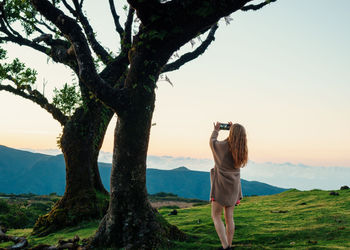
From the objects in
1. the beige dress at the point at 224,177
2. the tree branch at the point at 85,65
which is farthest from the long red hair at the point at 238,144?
the tree branch at the point at 85,65

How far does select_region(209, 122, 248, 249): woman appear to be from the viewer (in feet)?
26.5

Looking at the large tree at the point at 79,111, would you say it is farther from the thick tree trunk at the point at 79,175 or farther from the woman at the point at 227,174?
the woman at the point at 227,174

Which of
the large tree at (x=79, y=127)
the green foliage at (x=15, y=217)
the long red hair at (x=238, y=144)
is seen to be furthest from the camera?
the green foliage at (x=15, y=217)

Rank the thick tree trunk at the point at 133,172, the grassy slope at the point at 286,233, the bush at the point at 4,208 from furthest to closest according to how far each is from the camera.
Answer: the bush at the point at 4,208
the grassy slope at the point at 286,233
the thick tree trunk at the point at 133,172

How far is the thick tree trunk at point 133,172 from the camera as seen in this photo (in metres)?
9.12

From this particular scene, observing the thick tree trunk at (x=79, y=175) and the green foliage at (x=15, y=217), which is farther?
the green foliage at (x=15, y=217)

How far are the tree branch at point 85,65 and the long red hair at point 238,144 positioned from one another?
347cm

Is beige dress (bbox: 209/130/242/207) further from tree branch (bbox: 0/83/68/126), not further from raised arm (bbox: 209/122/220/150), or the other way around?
tree branch (bbox: 0/83/68/126)

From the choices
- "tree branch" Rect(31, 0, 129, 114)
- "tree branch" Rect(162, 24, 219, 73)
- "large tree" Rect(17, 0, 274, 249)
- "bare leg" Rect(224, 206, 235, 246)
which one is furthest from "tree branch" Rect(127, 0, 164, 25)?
"tree branch" Rect(162, 24, 219, 73)

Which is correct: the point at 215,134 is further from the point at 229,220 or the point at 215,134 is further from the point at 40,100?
the point at 40,100

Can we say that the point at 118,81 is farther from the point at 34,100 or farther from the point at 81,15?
the point at 34,100

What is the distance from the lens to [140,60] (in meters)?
9.45

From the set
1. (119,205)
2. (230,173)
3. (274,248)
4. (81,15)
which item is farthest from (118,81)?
(274,248)

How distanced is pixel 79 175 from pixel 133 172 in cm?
820
